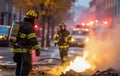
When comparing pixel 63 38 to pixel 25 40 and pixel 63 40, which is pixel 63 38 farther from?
pixel 25 40

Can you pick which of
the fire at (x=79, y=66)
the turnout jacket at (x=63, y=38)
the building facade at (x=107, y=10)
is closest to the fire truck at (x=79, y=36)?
the building facade at (x=107, y=10)

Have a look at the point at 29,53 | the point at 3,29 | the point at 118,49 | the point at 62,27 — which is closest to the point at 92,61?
the point at 118,49

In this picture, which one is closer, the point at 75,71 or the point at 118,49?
the point at 75,71

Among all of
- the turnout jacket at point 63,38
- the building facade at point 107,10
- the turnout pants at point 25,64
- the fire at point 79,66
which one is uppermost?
the building facade at point 107,10

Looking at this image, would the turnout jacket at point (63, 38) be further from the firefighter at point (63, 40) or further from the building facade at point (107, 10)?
the building facade at point (107, 10)

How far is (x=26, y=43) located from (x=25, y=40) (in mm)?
79

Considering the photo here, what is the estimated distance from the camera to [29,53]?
34.9ft

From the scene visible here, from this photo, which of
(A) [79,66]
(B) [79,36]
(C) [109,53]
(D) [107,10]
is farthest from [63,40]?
(D) [107,10]

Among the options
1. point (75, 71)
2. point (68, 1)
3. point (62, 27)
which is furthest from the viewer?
point (68, 1)

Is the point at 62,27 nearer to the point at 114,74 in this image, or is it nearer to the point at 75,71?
the point at 75,71

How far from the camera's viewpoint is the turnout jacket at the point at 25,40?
1034cm

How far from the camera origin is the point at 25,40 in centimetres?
1048

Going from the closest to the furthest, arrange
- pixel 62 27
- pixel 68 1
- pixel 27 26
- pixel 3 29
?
pixel 27 26, pixel 62 27, pixel 3 29, pixel 68 1

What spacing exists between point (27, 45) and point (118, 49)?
243 inches
